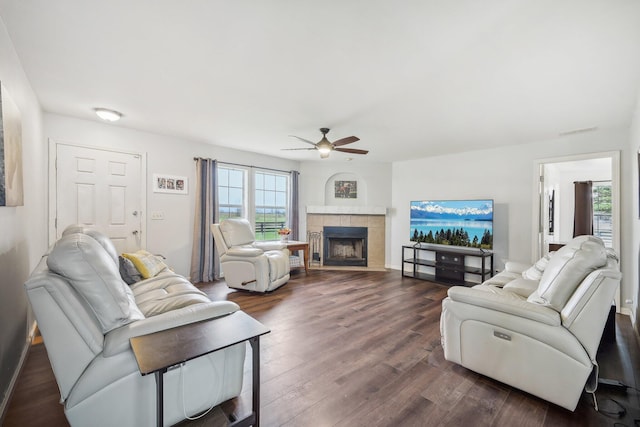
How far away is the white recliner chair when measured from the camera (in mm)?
4121

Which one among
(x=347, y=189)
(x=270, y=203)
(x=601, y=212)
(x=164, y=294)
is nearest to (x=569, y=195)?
(x=601, y=212)

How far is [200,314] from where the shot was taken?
1618 mm

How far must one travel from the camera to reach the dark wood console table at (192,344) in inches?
46.6

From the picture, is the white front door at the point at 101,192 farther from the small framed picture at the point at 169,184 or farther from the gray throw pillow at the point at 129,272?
the gray throw pillow at the point at 129,272

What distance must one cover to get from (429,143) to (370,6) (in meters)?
3.31

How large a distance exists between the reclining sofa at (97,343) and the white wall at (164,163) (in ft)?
10.1

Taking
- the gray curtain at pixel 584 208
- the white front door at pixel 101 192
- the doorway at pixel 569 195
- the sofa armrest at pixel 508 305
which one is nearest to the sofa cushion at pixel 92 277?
the sofa armrest at pixel 508 305

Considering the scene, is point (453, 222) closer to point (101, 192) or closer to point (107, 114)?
point (107, 114)

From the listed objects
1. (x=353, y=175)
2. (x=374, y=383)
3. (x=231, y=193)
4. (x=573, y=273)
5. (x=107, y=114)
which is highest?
(x=107, y=114)

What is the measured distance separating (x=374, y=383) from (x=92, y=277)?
1.84 m

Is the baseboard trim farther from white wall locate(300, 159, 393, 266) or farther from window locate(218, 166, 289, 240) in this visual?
white wall locate(300, 159, 393, 266)

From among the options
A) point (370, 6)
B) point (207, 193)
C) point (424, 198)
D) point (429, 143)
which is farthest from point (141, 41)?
point (424, 198)

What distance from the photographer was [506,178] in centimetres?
464

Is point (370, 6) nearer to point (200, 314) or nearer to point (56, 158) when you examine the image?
point (200, 314)
